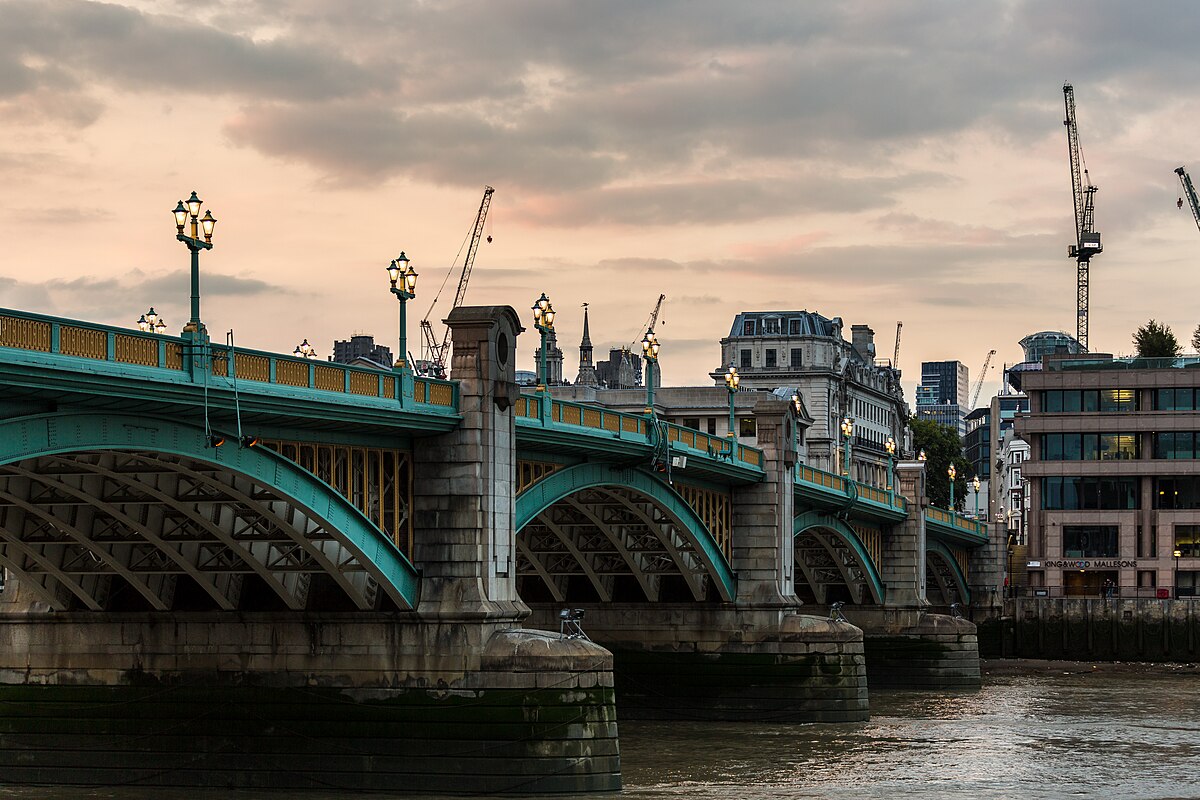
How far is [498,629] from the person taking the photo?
1672 inches

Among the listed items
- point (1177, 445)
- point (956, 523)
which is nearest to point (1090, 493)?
point (1177, 445)

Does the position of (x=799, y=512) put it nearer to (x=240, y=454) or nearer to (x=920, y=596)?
(x=920, y=596)

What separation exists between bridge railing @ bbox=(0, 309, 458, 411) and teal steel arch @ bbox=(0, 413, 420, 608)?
1145 millimetres

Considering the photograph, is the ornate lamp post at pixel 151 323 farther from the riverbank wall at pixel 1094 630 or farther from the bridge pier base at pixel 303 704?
the riverbank wall at pixel 1094 630

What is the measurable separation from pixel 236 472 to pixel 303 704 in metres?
7.92

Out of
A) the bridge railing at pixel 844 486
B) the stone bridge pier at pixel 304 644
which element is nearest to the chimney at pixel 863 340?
the bridge railing at pixel 844 486

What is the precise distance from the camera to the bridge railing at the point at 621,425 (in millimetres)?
47812

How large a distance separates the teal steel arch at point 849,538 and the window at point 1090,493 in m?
36.0

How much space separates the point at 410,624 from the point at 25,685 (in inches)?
363

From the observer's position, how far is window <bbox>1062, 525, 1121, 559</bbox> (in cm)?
12144

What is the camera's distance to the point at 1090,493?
398ft

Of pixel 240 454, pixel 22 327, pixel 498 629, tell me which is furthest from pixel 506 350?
pixel 22 327

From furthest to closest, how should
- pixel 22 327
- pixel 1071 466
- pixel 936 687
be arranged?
pixel 1071 466 < pixel 936 687 < pixel 22 327

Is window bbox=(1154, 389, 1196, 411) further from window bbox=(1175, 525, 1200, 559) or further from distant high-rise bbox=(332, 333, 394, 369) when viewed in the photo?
distant high-rise bbox=(332, 333, 394, 369)
